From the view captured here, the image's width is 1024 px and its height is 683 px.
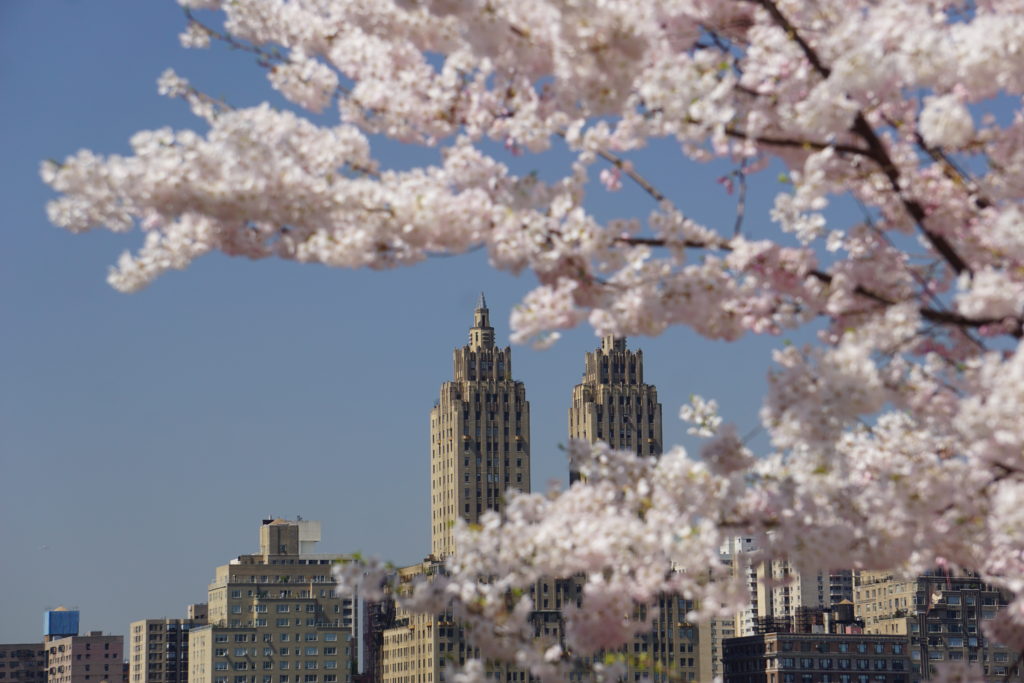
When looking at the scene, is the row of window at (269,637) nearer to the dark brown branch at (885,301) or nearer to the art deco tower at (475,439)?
the art deco tower at (475,439)

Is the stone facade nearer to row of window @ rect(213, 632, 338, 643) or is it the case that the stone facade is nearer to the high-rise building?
the high-rise building

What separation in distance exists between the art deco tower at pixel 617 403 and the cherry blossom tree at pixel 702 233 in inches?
5287

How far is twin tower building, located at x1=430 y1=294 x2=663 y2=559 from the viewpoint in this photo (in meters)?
144

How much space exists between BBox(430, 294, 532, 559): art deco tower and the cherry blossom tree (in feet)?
428

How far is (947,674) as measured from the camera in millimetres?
10383

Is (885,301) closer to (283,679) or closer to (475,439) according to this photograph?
(475,439)

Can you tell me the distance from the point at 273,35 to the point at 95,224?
218 centimetres

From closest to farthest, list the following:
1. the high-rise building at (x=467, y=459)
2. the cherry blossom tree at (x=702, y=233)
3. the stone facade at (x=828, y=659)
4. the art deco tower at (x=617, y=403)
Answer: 1. the cherry blossom tree at (x=702, y=233)
2. the high-rise building at (x=467, y=459)
3. the art deco tower at (x=617, y=403)
4. the stone facade at (x=828, y=659)

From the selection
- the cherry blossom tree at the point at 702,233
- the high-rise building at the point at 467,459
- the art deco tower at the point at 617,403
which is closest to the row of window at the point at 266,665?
the high-rise building at the point at 467,459

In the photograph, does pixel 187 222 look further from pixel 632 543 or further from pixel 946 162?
pixel 946 162

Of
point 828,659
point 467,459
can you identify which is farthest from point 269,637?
point 828,659

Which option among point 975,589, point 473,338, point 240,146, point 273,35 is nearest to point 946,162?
point 240,146

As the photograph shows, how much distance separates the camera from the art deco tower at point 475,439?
14375 cm

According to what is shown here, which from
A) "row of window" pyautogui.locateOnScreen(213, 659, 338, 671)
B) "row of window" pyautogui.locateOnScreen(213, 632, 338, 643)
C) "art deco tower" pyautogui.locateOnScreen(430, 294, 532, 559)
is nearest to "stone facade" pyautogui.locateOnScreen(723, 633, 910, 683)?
"art deco tower" pyautogui.locateOnScreen(430, 294, 532, 559)
